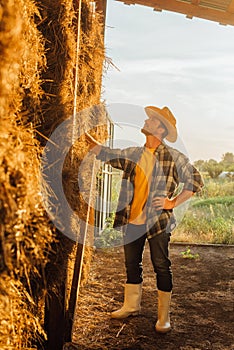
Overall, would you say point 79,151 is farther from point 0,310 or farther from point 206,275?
point 206,275

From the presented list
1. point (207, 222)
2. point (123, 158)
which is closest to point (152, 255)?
point (123, 158)

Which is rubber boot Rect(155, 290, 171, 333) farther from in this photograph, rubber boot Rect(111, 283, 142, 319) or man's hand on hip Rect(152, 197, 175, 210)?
man's hand on hip Rect(152, 197, 175, 210)

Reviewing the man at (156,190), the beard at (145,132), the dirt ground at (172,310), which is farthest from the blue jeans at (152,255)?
the beard at (145,132)

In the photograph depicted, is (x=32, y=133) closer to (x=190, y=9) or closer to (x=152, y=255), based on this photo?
(x=152, y=255)

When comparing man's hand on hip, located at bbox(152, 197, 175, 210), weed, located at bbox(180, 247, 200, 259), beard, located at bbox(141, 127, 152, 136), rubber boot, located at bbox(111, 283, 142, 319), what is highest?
beard, located at bbox(141, 127, 152, 136)

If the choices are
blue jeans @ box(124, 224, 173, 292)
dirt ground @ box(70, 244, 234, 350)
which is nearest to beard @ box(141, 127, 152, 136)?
blue jeans @ box(124, 224, 173, 292)

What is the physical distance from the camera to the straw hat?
122 inches

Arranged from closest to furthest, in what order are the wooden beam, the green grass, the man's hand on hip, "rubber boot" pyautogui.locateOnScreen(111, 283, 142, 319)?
the man's hand on hip → "rubber boot" pyautogui.locateOnScreen(111, 283, 142, 319) → the wooden beam → the green grass

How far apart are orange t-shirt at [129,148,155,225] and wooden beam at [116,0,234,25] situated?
2.03m

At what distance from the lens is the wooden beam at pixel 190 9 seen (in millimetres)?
4492

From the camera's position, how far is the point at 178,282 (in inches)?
177

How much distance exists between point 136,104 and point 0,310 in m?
2.37

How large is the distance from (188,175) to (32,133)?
177 centimetres

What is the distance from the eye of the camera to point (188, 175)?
3145 mm
